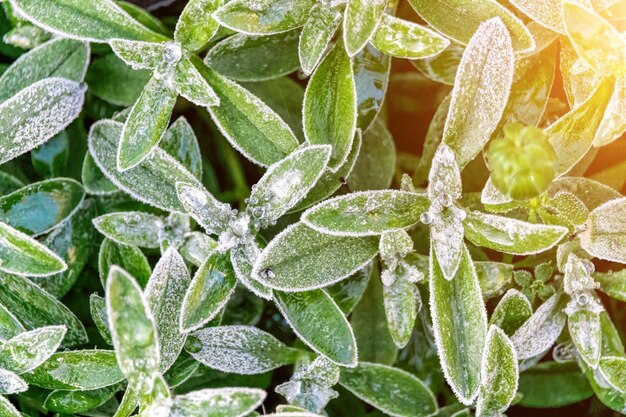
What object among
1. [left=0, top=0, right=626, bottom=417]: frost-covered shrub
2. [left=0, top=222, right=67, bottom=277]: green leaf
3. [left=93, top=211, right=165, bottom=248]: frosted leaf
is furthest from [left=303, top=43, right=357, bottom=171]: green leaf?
[left=0, top=222, right=67, bottom=277]: green leaf

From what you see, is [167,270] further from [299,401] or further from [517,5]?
[517,5]

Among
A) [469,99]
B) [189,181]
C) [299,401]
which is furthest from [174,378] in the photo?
[469,99]

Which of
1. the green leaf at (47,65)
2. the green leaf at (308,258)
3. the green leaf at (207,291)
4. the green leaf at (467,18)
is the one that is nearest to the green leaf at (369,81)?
the green leaf at (467,18)

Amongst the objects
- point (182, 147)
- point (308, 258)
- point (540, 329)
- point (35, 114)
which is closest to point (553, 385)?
point (540, 329)

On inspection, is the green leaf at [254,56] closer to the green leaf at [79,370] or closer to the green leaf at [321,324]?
the green leaf at [321,324]

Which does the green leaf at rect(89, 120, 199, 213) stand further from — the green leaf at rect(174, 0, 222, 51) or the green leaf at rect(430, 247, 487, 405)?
the green leaf at rect(430, 247, 487, 405)

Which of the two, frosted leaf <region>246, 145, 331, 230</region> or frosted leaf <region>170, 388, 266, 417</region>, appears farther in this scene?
frosted leaf <region>246, 145, 331, 230</region>
